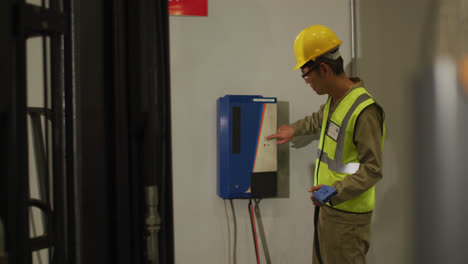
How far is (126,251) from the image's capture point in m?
0.73

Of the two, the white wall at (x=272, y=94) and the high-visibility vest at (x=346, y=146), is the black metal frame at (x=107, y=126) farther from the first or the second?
the white wall at (x=272, y=94)

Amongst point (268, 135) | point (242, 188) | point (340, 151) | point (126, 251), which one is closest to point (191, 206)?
point (242, 188)

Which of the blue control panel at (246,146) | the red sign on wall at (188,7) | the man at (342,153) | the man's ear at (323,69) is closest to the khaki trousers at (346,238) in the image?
the man at (342,153)

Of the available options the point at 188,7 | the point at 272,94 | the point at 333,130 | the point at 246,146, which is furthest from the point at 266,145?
the point at 188,7

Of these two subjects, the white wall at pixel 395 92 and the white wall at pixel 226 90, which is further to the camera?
the white wall at pixel 226 90

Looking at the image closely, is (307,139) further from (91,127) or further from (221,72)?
(91,127)

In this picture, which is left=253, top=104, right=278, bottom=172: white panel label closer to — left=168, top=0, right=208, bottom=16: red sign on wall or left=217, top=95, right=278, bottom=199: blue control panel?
left=217, top=95, right=278, bottom=199: blue control panel

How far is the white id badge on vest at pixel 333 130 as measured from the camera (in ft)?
5.79

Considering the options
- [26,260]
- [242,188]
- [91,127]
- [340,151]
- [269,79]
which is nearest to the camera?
[26,260]

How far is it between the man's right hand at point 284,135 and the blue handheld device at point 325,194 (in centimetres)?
57

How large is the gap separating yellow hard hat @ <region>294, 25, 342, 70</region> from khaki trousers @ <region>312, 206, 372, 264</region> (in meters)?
0.80

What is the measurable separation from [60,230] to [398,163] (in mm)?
1993

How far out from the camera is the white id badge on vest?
1.76m

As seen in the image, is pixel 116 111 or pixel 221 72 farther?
pixel 221 72
